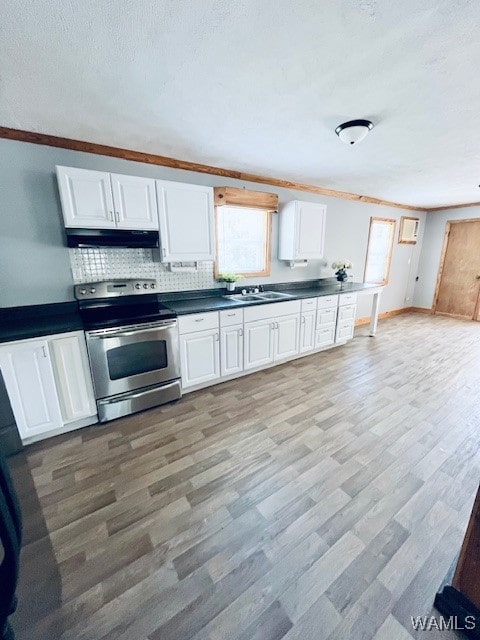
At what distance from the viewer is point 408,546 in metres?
1.40

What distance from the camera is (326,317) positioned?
3.89 m

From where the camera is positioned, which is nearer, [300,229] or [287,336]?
[287,336]

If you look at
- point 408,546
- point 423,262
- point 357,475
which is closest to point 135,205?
point 357,475

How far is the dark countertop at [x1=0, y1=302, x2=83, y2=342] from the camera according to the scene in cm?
198

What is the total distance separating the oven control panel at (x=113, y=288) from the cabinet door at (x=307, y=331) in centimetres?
199

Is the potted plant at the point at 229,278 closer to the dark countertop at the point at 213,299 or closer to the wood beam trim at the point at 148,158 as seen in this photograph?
the dark countertop at the point at 213,299

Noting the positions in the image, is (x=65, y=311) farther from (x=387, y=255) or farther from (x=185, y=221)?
(x=387, y=255)

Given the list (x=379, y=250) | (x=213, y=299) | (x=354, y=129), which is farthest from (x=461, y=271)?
(x=213, y=299)

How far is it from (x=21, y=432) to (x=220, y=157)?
10.1 feet

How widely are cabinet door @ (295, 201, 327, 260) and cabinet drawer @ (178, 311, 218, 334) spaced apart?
1.70 metres

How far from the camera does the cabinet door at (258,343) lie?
3.15 meters

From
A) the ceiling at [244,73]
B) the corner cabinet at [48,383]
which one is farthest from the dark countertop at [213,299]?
the ceiling at [244,73]

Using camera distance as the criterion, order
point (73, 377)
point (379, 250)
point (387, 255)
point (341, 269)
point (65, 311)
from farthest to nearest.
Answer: point (387, 255) < point (379, 250) < point (341, 269) < point (65, 311) < point (73, 377)

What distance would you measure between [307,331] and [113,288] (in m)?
2.49
